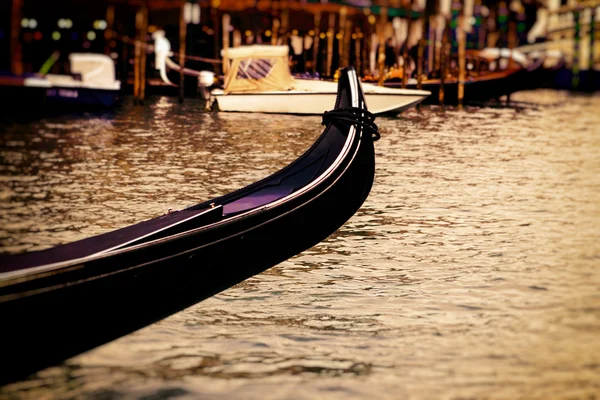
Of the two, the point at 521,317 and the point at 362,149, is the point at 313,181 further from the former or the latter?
the point at 521,317

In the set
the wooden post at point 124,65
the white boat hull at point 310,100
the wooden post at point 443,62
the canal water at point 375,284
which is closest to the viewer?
the canal water at point 375,284

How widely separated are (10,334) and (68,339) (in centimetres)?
43

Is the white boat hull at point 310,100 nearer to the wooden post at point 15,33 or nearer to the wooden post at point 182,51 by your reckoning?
the wooden post at point 182,51

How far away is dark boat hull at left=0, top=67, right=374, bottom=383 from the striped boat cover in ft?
44.0

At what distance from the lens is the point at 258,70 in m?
20.0

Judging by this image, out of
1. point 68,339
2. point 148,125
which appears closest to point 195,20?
point 148,125

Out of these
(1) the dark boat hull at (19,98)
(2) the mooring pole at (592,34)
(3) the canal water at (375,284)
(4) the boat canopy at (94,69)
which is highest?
(2) the mooring pole at (592,34)

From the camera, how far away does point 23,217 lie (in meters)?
7.80

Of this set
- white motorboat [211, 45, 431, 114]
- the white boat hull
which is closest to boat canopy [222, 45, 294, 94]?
white motorboat [211, 45, 431, 114]

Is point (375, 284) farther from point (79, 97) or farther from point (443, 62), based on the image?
point (443, 62)

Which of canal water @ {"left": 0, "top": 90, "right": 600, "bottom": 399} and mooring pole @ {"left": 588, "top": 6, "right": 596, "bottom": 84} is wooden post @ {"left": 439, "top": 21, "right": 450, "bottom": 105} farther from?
mooring pole @ {"left": 588, "top": 6, "right": 596, "bottom": 84}

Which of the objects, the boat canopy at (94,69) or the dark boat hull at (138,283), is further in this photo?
the boat canopy at (94,69)

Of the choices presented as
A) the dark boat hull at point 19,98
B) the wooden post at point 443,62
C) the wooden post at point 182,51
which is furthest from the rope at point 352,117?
the wooden post at point 443,62

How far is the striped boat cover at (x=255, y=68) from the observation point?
19.9 metres
